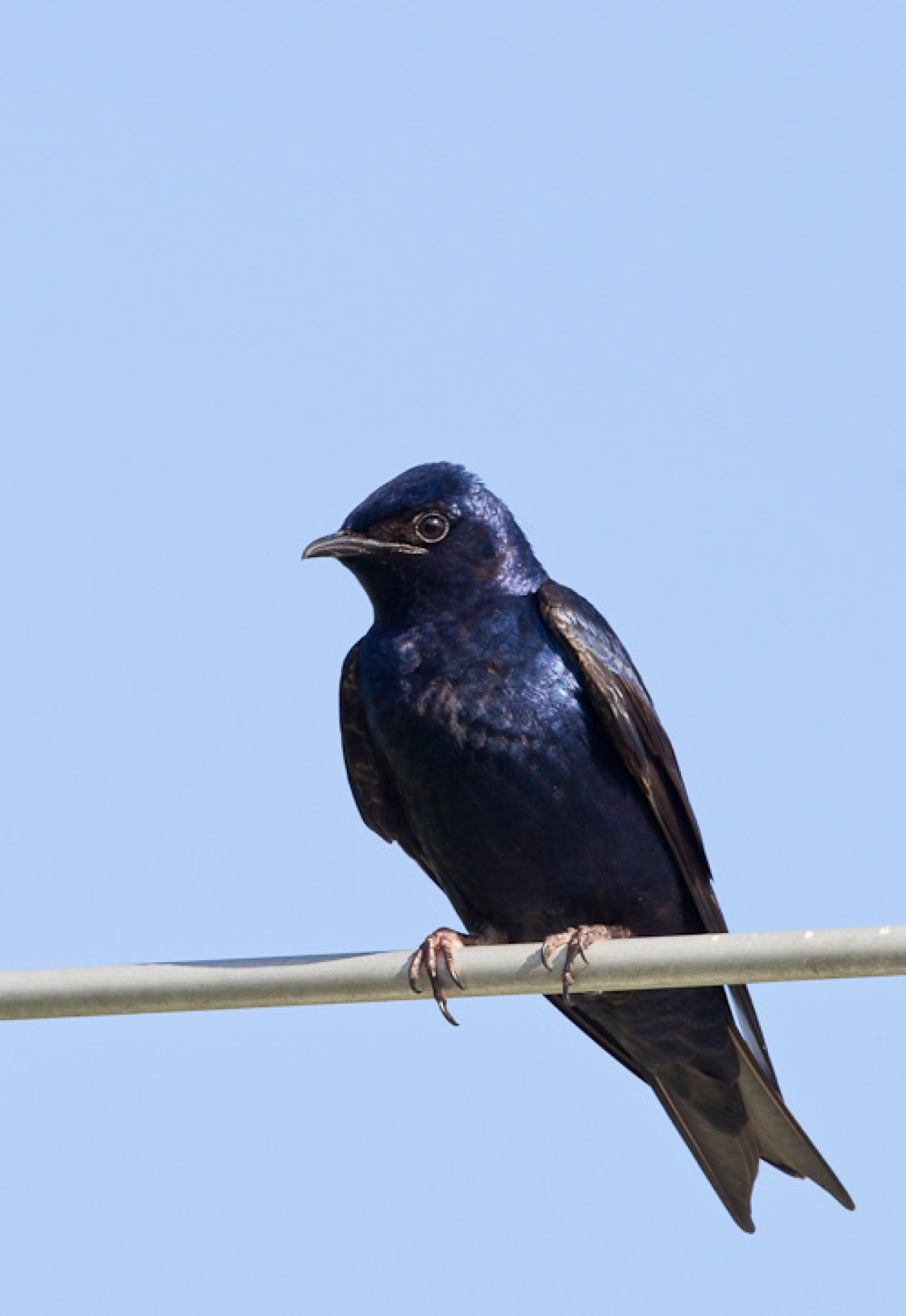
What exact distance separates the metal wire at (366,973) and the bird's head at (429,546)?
2.16 meters

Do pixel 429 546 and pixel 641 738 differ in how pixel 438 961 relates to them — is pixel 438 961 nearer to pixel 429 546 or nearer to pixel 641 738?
pixel 641 738

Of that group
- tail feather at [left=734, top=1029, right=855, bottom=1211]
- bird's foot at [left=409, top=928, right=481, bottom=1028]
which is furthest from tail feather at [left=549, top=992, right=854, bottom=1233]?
bird's foot at [left=409, top=928, right=481, bottom=1028]

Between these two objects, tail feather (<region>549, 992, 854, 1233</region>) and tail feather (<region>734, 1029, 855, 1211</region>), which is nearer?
tail feather (<region>734, 1029, 855, 1211</region>)

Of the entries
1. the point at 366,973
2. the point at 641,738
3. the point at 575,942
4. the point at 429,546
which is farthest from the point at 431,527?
the point at 366,973

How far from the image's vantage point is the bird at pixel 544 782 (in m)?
5.97

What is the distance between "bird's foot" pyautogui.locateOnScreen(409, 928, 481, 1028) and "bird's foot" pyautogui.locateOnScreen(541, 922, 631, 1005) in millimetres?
204

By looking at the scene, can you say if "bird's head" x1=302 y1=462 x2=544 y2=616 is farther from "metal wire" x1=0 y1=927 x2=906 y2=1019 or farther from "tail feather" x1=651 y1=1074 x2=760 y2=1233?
"metal wire" x1=0 y1=927 x2=906 y2=1019

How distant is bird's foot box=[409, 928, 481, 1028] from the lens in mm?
4469

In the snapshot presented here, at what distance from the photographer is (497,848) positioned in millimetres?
5992

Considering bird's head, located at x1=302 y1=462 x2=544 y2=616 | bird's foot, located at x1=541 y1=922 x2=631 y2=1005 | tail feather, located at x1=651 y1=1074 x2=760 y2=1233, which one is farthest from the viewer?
bird's head, located at x1=302 y1=462 x2=544 y2=616

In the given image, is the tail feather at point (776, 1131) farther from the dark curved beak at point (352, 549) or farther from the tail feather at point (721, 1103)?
the dark curved beak at point (352, 549)

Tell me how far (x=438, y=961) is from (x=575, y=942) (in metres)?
0.33

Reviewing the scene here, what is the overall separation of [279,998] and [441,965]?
39.2 inches

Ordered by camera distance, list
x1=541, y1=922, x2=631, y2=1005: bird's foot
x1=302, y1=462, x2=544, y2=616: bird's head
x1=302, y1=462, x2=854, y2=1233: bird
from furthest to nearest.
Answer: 1. x1=302, y1=462, x2=544, y2=616: bird's head
2. x1=302, y1=462, x2=854, y2=1233: bird
3. x1=541, y1=922, x2=631, y2=1005: bird's foot
